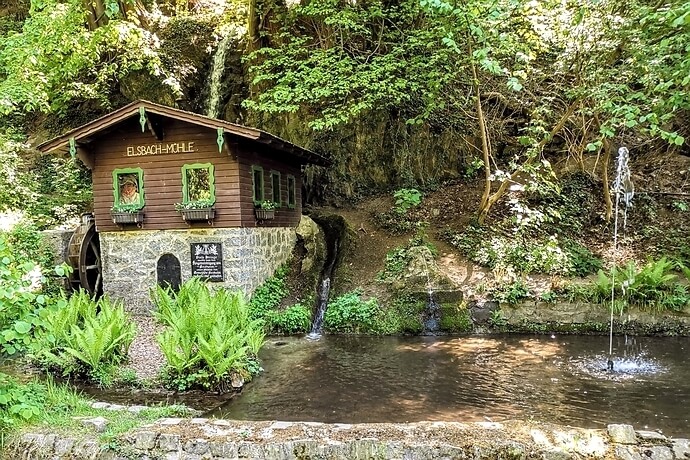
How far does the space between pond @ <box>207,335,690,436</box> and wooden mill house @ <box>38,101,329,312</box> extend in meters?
2.73

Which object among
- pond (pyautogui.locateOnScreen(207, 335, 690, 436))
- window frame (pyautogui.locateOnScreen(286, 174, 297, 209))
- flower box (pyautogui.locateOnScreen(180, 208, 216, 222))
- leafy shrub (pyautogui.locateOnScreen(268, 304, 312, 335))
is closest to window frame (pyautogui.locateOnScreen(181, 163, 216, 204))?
flower box (pyautogui.locateOnScreen(180, 208, 216, 222))

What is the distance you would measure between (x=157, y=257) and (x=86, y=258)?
7.13ft

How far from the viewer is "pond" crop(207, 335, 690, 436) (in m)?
5.97

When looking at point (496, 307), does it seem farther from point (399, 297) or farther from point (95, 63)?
point (95, 63)

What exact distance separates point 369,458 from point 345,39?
13.4 m

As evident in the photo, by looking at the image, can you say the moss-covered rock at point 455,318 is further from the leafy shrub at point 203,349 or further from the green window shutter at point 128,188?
the green window shutter at point 128,188

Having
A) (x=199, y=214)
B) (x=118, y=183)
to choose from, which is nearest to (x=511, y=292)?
(x=199, y=214)

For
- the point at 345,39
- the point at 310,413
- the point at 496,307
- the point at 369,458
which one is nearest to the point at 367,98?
the point at 345,39

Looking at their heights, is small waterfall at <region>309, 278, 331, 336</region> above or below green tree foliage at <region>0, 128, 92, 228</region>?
below

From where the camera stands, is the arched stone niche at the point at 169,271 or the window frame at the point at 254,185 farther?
the window frame at the point at 254,185

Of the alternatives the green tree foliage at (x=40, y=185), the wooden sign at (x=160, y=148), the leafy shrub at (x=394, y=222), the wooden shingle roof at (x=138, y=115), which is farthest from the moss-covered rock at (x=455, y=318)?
the green tree foliage at (x=40, y=185)

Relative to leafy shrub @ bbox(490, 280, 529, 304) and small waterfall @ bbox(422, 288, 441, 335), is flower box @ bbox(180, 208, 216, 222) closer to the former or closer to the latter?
small waterfall @ bbox(422, 288, 441, 335)

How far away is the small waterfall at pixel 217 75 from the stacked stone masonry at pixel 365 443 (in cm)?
1455

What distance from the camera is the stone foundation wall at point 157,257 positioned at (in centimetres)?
1115
